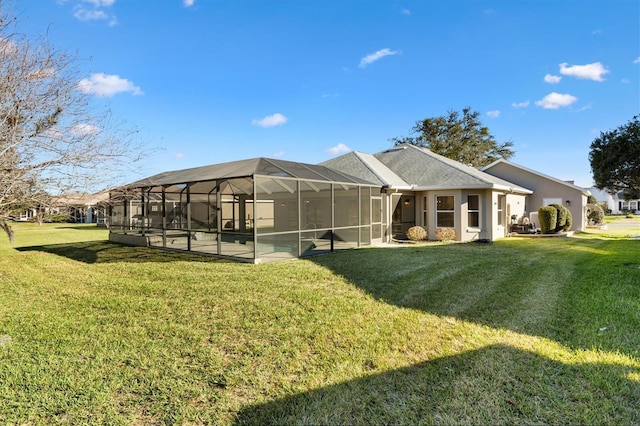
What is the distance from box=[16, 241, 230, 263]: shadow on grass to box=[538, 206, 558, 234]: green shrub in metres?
15.4

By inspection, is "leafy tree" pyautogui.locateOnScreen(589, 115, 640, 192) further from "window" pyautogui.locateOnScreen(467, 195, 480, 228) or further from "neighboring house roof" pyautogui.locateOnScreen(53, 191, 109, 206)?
"neighboring house roof" pyautogui.locateOnScreen(53, 191, 109, 206)

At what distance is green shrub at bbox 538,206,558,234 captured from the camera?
16719 mm

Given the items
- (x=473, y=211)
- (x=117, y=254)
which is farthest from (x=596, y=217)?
(x=117, y=254)

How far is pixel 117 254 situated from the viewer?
11719mm

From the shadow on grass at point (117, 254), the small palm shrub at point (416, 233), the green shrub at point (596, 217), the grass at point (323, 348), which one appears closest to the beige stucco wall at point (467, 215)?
the small palm shrub at point (416, 233)

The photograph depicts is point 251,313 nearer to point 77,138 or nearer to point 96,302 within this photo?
point 96,302

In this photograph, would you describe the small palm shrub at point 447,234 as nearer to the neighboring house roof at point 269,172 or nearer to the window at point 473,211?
Result: the window at point 473,211

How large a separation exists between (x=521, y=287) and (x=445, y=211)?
28.6 feet

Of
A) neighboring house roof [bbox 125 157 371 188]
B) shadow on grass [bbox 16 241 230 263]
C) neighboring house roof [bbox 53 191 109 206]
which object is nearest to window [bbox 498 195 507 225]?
neighboring house roof [bbox 125 157 371 188]

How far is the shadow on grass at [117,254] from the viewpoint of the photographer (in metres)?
10.3

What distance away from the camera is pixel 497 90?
20594 millimetres

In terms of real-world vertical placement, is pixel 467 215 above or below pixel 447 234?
above

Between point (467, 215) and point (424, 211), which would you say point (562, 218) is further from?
point (424, 211)

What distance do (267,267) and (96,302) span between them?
3619 millimetres
